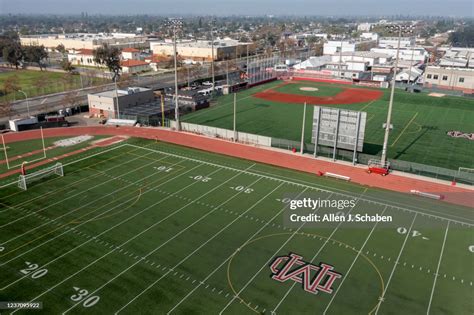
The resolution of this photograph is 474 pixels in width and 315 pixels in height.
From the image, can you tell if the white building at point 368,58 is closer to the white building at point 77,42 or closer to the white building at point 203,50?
the white building at point 203,50

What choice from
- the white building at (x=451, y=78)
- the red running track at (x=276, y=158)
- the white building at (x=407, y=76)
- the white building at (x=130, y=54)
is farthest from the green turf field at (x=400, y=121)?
the white building at (x=130, y=54)

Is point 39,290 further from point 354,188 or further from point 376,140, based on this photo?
point 376,140

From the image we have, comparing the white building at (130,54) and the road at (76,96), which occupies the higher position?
the white building at (130,54)

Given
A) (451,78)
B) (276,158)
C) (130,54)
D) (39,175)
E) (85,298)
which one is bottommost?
(85,298)

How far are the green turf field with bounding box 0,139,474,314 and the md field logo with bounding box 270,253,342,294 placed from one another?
494 millimetres

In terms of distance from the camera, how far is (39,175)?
4144 cm

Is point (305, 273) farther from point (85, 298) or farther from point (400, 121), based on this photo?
point (400, 121)

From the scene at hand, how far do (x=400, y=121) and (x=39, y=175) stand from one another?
56.4 meters

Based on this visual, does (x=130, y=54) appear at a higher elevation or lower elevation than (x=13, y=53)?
lower

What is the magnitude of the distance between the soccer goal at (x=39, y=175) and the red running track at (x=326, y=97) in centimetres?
5076

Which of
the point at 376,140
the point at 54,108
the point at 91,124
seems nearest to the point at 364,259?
the point at 376,140

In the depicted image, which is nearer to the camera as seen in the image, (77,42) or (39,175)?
(39,175)


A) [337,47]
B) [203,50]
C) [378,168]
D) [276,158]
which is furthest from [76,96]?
[337,47]

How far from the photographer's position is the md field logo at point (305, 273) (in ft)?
81.2
